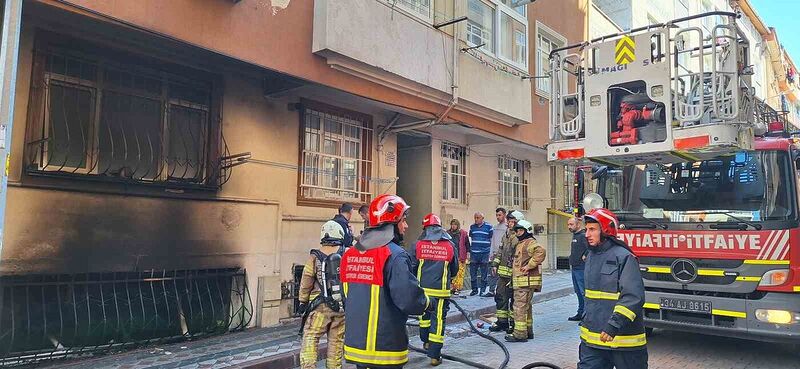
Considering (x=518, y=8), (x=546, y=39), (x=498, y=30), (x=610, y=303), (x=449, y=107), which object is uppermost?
(x=518, y=8)

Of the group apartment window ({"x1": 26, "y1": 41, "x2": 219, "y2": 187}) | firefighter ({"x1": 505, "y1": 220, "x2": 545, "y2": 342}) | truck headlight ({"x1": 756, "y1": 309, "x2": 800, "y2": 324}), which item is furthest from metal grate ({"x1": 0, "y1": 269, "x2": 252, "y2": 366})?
truck headlight ({"x1": 756, "y1": 309, "x2": 800, "y2": 324})

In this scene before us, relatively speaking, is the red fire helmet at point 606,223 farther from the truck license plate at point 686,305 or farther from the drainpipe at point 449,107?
the drainpipe at point 449,107

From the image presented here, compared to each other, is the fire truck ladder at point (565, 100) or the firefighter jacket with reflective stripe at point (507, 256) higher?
the fire truck ladder at point (565, 100)

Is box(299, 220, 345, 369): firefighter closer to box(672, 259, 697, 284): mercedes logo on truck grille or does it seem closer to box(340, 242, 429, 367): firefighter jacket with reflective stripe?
box(340, 242, 429, 367): firefighter jacket with reflective stripe

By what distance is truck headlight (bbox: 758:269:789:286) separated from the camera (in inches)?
222

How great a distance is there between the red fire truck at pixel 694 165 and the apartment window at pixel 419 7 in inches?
126

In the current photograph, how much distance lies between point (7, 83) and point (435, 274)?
14.9ft

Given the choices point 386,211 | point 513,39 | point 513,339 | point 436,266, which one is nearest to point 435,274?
point 436,266

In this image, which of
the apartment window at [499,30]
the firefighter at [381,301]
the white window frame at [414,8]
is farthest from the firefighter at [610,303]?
the apartment window at [499,30]

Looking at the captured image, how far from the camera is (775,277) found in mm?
5695

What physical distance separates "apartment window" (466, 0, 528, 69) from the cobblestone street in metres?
6.29

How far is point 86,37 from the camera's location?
6395 millimetres

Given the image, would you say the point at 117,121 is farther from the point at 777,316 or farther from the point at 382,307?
the point at 777,316

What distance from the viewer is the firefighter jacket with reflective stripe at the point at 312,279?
192 inches
